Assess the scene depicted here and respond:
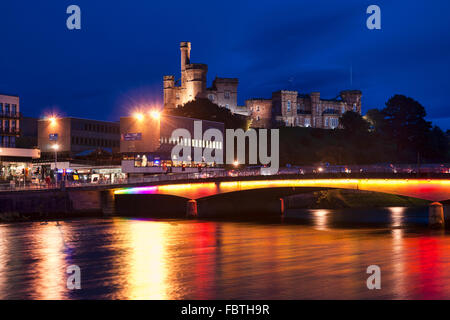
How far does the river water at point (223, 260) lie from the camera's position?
32375 millimetres

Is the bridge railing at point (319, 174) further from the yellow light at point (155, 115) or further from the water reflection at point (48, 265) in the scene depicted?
the yellow light at point (155, 115)

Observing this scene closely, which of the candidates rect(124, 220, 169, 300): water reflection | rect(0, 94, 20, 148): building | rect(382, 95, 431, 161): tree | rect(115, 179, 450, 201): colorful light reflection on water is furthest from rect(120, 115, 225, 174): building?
rect(382, 95, 431, 161): tree

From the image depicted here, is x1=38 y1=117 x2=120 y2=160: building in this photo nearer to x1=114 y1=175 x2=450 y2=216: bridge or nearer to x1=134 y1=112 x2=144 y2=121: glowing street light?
x1=134 y1=112 x2=144 y2=121: glowing street light

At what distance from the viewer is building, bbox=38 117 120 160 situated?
13075 centimetres

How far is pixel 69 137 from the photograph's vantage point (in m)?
132

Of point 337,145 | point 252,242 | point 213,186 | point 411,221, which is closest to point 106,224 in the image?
point 213,186

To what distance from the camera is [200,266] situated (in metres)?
40.9

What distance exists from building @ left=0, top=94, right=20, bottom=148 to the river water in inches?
1715

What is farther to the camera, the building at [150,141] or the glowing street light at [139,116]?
the building at [150,141]

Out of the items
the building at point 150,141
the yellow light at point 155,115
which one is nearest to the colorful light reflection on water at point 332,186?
the yellow light at point 155,115

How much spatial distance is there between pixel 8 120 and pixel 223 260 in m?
79.0

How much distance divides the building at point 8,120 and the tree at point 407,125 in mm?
109837

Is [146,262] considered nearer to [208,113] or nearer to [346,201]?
[346,201]

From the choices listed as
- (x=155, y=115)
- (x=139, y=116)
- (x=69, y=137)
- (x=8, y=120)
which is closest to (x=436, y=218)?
(x=155, y=115)
